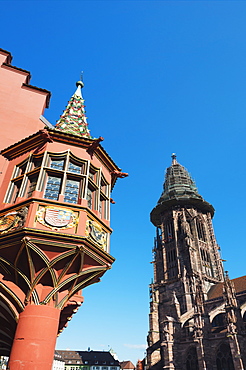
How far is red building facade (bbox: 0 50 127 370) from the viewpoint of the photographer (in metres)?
7.13

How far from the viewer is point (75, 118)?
11.8 metres

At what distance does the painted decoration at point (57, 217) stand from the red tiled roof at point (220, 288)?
49.7 metres

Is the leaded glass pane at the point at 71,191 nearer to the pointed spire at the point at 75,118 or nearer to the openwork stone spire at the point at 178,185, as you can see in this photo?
the pointed spire at the point at 75,118

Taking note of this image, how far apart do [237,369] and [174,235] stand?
1197 inches

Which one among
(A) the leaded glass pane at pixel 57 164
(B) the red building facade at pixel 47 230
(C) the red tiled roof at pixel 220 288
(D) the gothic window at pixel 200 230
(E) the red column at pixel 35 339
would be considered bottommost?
(E) the red column at pixel 35 339

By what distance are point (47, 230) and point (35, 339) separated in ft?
8.70

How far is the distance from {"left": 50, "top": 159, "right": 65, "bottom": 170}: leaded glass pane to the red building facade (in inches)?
1.4

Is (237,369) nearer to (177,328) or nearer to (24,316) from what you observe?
(177,328)

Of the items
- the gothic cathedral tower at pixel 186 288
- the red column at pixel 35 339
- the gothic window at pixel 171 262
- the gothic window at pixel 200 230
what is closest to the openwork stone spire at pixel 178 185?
the gothic cathedral tower at pixel 186 288

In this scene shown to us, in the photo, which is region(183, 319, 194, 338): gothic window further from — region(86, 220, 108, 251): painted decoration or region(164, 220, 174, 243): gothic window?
region(86, 220, 108, 251): painted decoration

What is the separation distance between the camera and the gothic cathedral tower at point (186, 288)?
42.0 metres

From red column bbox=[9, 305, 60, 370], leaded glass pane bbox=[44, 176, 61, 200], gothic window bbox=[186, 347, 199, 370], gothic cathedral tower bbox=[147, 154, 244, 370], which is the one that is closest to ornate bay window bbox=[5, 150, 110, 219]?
leaded glass pane bbox=[44, 176, 61, 200]

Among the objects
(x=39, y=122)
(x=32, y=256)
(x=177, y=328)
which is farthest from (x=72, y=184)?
(x=177, y=328)

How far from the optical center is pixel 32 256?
732 centimetres
